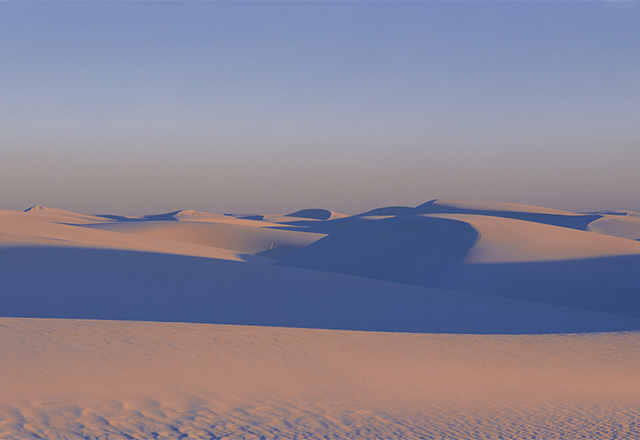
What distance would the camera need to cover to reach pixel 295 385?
6.97 m

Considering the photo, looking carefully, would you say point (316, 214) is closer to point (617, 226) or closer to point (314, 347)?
point (617, 226)

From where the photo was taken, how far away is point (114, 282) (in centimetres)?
1458

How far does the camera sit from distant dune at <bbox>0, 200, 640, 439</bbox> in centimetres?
569

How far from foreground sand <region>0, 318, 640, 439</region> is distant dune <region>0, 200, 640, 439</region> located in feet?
0.09

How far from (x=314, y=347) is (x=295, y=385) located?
2.16m

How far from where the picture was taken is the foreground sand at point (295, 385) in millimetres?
5469

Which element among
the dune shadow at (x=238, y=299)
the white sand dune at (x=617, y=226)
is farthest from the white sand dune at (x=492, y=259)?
the white sand dune at (x=617, y=226)

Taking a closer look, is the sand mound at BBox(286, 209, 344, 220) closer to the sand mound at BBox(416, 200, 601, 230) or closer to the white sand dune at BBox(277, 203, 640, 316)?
the sand mound at BBox(416, 200, 601, 230)

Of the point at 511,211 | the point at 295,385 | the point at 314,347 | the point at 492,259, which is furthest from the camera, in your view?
the point at 511,211

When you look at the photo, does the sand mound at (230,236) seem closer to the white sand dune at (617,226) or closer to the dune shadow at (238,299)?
the white sand dune at (617,226)

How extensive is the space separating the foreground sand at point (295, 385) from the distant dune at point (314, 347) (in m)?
0.03

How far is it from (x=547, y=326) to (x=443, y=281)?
7.23 metres

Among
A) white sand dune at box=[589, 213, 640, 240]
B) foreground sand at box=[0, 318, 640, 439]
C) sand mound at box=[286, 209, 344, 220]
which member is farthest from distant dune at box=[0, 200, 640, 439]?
sand mound at box=[286, 209, 344, 220]

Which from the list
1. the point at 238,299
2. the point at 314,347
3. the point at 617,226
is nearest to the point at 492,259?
the point at 238,299
